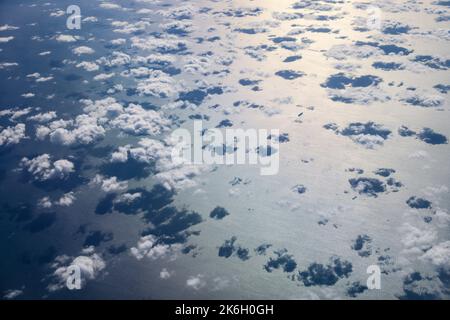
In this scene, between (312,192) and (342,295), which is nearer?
(342,295)

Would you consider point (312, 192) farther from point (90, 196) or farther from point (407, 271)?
point (90, 196)
